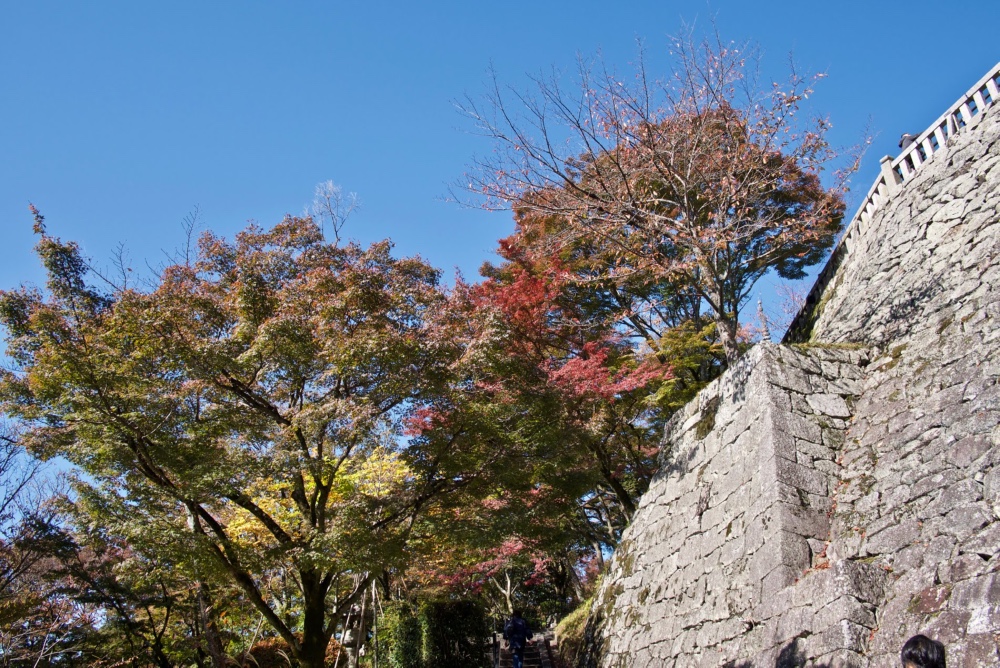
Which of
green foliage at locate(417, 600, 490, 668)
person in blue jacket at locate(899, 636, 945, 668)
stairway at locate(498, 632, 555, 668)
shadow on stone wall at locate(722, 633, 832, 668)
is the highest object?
person in blue jacket at locate(899, 636, 945, 668)

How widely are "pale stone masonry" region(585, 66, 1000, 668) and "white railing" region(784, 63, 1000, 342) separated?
0.37m

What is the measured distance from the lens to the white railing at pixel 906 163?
31.9ft

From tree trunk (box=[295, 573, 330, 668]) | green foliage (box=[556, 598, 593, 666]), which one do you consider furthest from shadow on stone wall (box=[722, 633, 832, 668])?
green foliage (box=[556, 598, 593, 666])

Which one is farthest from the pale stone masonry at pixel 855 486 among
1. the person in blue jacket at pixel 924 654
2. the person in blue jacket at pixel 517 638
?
the person in blue jacket at pixel 517 638

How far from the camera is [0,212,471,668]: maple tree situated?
8.16m

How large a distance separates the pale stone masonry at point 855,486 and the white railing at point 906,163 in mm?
368

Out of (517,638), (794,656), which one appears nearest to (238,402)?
(517,638)

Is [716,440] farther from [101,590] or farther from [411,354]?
[101,590]

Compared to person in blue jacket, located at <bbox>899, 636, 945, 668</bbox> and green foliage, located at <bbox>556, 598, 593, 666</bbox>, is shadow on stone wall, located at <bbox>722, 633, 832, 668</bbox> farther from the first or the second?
green foliage, located at <bbox>556, 598, 593, 666</bbox>

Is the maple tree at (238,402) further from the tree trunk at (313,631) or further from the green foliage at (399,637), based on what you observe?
the green foliage at (399,637)

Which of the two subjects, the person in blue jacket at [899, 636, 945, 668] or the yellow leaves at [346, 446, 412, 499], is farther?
the yellow leaves at [346, 446, 412, 499]

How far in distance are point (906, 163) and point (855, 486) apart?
7.80 meters

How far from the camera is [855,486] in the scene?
5.89 m

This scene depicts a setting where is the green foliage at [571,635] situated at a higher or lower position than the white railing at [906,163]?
lower
